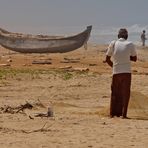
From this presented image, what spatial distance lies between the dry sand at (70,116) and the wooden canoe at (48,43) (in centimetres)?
1376

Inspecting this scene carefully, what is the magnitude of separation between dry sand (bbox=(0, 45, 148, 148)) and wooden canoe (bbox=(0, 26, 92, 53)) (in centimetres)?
1376

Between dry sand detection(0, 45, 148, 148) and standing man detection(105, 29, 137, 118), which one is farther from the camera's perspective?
standing man detection(105, 29, 137, 118)

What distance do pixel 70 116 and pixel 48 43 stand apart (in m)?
23.0

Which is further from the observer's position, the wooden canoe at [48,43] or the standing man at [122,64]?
the wooden canoe at [48,43]

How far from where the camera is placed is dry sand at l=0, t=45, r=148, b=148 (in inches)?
318

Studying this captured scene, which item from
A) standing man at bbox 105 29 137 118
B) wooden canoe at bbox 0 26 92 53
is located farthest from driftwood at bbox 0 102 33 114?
wooden canoe at bbox 0 26 92 53

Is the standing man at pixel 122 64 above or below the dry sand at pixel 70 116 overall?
above

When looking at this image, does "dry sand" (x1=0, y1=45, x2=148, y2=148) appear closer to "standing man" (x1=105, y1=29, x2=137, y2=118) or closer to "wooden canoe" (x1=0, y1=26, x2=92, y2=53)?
"standing man" (x1=105, y1=29, x2=137, y2=118)

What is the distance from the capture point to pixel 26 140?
26.4ft

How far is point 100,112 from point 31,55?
75.3 feet

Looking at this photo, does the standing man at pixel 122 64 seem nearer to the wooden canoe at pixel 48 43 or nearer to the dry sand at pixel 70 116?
the dry sand at pixel 70 116

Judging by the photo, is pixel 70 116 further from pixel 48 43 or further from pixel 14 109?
pixel 48 43

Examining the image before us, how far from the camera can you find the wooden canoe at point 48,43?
33.3 meters

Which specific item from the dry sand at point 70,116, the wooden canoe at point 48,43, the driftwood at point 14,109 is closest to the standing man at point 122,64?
the dry sand at point 70,116
